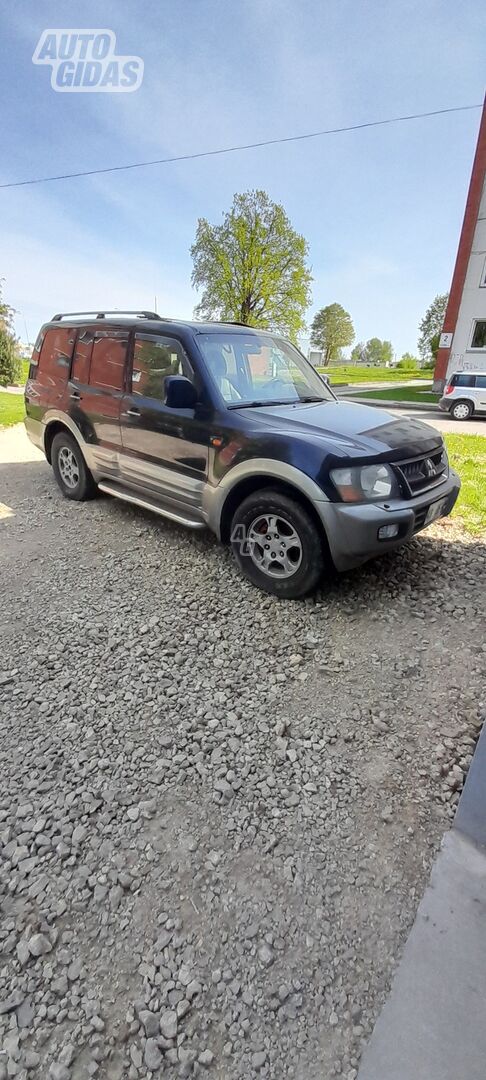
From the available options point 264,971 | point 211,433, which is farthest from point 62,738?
point 211,433

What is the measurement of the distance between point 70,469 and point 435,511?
155 inches

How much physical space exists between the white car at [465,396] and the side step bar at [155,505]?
12824mm

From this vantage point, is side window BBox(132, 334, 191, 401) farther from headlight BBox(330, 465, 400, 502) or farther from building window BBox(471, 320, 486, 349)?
building window BBox(471, 320, 486, 349)

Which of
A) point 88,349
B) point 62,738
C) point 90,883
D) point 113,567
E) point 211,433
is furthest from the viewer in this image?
point 88,349

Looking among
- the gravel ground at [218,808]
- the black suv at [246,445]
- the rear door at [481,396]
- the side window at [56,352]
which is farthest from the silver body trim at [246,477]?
the rear door at [481,396]

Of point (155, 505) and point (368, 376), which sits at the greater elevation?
point (368, 376)

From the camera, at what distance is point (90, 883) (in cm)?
163

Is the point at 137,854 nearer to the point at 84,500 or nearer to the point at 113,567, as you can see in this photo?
the point at 113,567

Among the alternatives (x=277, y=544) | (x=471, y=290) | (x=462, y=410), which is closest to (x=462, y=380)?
(x=462, y=410)

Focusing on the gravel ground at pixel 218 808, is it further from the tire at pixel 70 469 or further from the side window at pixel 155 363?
the tire at pixel 70 469

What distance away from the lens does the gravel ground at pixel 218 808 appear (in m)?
1.30

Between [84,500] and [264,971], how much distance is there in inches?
185

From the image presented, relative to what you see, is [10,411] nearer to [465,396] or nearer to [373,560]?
[373,560]

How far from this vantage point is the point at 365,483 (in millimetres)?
2934
